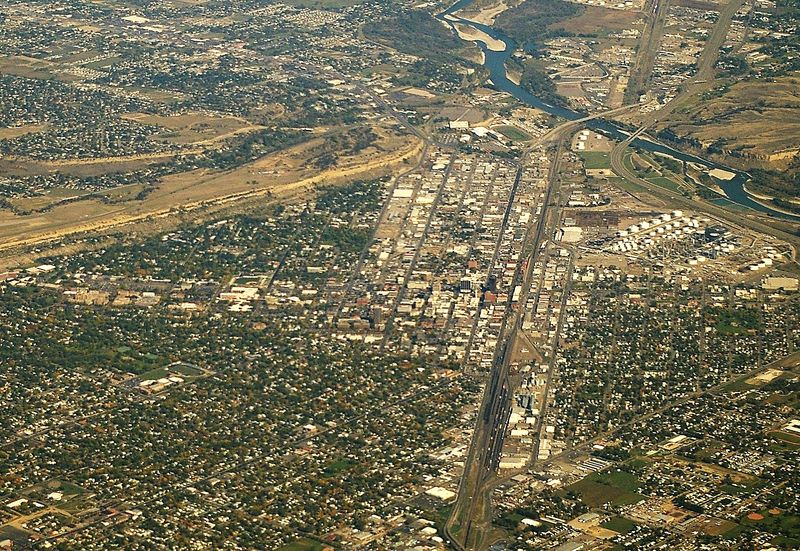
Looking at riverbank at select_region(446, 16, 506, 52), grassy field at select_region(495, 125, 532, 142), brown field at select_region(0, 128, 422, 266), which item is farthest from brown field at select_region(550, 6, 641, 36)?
brown field at select_region(0, 128, 422, 266)

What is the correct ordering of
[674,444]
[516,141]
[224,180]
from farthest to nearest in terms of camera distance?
1. [516,141]
2. [224,180]
3. [674,444]

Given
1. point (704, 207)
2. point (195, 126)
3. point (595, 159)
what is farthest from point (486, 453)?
point (195, 126)

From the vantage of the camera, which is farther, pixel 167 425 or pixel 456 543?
pixel 167 425

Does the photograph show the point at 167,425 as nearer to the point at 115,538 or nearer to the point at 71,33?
the point at 115,538

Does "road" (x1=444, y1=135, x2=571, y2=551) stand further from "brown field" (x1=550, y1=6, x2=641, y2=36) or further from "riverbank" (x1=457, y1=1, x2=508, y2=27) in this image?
"riverbank" (x1=457, y1=1, x2=508, y2=27)

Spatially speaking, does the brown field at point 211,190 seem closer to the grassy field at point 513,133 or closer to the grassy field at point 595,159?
the grassy field at point 513,133

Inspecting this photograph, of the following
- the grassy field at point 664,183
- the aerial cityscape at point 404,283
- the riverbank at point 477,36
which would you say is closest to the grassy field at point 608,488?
the aerial cityscape at point 404,283

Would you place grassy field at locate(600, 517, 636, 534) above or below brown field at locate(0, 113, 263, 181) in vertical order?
above

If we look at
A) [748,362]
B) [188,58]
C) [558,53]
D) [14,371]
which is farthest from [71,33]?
[748,362]
